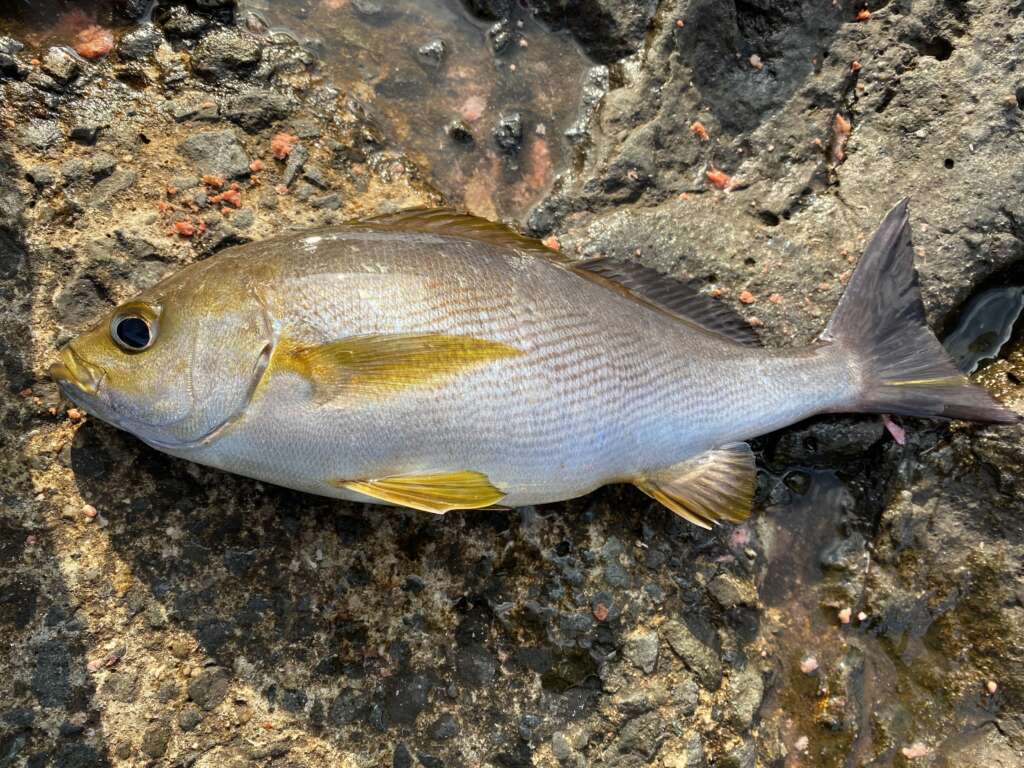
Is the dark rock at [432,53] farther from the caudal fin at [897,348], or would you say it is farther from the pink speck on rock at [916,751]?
the pink speck on rock at [916,751]

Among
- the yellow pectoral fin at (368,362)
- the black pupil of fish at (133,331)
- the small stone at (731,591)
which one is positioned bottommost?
the small stone at (731,591)

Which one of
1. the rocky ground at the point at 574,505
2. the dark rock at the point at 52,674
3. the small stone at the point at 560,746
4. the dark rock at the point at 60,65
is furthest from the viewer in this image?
the dark rock at the point at 60,65

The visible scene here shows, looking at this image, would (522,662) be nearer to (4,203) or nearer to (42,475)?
(42,475)

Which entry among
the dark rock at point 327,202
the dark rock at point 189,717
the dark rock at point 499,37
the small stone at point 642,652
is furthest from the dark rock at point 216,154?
the small stone at point 642,652

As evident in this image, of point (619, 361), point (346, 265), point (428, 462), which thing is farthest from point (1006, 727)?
point (346, 265)

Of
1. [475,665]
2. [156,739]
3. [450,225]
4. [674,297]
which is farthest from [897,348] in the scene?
[156,739]

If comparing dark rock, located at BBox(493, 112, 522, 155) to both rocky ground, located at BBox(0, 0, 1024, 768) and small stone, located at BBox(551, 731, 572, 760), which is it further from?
small stone, located at BBox(551, 731, 572, 760)
